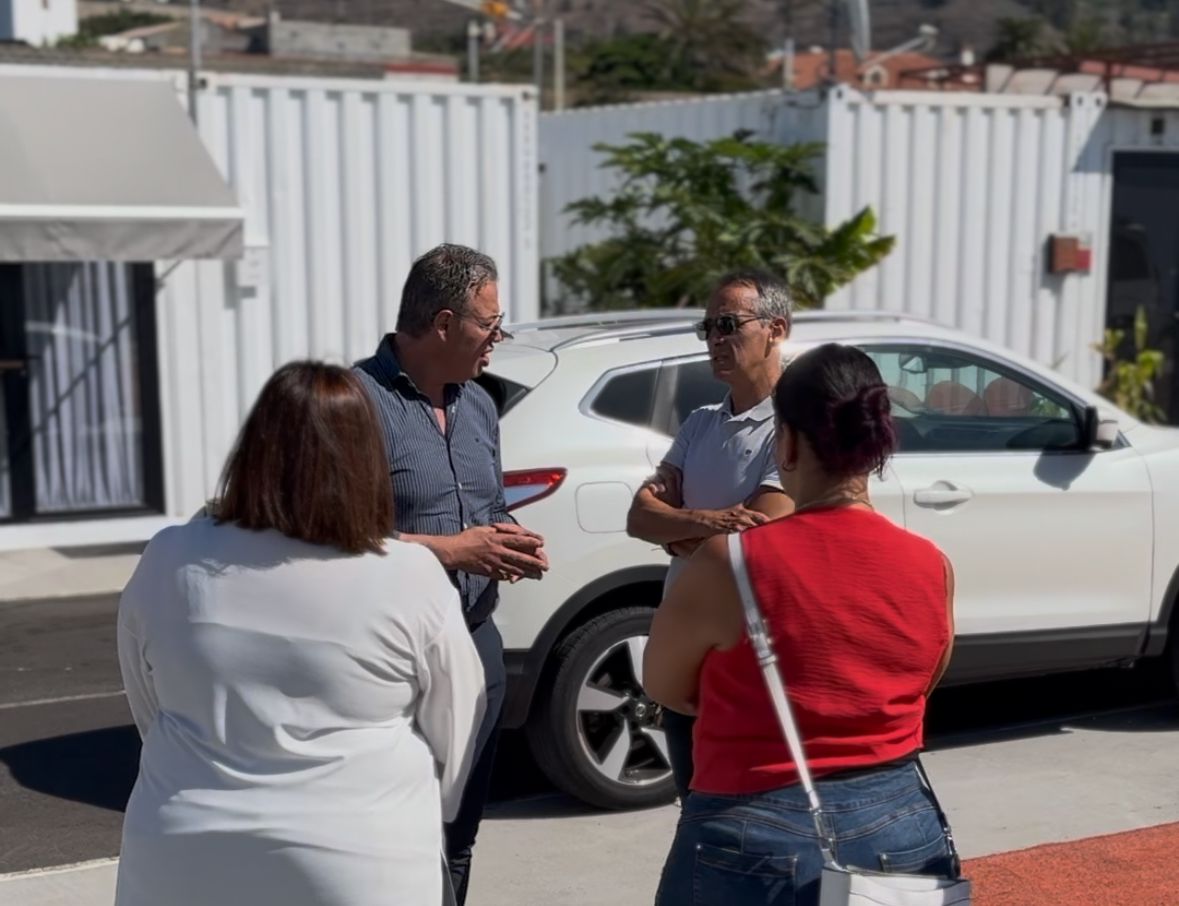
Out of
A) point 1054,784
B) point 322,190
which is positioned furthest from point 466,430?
Answer: point 322,190

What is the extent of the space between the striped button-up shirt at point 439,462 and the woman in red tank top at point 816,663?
3.53 ft

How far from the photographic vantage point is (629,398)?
5.66m

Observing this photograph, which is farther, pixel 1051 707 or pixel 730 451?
pixel 1051 707

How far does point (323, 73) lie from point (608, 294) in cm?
303

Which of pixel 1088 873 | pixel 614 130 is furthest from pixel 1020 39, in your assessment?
pixel 1088 873

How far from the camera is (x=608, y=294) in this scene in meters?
13.9

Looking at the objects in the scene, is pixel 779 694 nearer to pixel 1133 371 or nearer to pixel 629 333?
pixel 629 333

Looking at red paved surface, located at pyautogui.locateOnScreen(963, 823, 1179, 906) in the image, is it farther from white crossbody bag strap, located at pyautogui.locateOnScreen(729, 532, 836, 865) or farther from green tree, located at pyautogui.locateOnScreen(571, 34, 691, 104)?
green tree, located at pyautogui.locateOnScreen(571, 34, 691, 104)

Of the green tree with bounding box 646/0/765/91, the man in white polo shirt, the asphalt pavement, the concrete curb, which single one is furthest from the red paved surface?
the green tree with bounding box 646/0/765/91

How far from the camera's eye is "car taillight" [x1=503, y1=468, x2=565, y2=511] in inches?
209

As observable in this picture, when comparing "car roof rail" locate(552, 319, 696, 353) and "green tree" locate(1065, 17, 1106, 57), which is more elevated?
"green tree" locate(1065, 17, 1106, 57)

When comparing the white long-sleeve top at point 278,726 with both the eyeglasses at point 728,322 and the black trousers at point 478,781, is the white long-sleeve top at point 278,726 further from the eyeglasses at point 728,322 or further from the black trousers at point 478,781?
the eyeglasses at point 728,322

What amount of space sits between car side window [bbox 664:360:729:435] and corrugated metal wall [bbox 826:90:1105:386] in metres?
7.16

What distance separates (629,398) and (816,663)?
10.0ft
